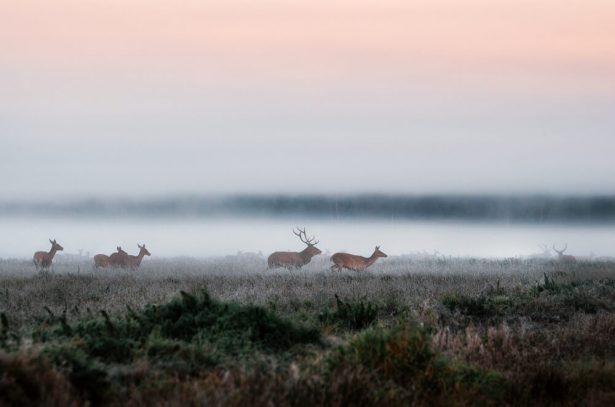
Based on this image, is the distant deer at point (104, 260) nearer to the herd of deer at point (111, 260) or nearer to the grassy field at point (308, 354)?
the herd of deer at point (111, 260)

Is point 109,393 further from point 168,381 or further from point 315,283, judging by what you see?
point 315,283

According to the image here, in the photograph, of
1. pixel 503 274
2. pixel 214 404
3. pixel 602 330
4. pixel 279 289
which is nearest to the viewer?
pixel 214 404

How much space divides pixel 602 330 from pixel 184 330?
6508mm

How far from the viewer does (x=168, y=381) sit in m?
8.00

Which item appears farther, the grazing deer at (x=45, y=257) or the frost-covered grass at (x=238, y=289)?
the grazing deer at (x=45, y=257)

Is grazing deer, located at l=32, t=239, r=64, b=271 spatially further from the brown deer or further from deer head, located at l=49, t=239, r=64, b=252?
the brown deer

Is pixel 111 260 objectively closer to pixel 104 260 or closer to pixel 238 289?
pixel 104 260

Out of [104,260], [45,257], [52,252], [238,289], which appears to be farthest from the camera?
[52,252]

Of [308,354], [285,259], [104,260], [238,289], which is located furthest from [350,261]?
[308,354]

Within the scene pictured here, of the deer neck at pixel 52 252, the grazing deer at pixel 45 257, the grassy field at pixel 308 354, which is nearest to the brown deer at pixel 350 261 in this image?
the grazing deer at pixel 45 257

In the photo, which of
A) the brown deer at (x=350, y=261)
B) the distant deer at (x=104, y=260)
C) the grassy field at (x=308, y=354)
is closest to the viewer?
the grassy field at (x=308, y=354)

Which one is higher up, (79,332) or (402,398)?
(79,332)

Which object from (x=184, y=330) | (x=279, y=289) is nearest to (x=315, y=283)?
(x=279, y=289)

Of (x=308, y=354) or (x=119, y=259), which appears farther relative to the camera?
(x=119, y=259)
